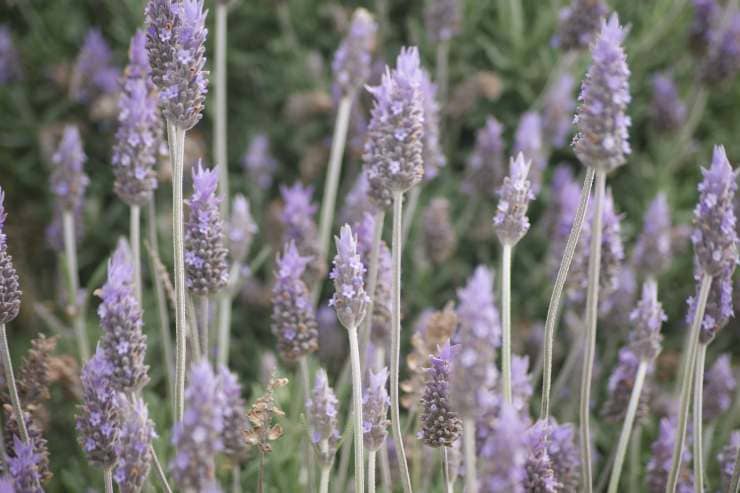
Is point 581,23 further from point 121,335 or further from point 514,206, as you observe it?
point 121,335

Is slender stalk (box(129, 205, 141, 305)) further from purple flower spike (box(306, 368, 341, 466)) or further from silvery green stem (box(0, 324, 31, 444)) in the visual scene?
purple flower spike (box(306, 368, 341, 466))

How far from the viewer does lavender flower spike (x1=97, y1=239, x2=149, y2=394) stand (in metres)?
1.49

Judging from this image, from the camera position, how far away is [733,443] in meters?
1.86

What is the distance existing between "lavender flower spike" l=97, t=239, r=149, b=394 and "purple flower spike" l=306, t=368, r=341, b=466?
0.99 feet

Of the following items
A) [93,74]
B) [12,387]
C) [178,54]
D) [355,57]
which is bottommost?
[12,387]

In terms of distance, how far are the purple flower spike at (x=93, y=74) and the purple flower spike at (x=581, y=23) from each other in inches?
55.7

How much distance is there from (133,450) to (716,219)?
102cm

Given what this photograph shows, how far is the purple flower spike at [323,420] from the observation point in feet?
5.07

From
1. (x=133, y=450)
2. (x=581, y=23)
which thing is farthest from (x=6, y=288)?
(x=581, y=23)

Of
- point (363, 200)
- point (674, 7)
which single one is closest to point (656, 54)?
point (674, 7)

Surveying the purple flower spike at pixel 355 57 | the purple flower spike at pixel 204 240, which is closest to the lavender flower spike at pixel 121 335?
the purple flower spike at pixel 204 240

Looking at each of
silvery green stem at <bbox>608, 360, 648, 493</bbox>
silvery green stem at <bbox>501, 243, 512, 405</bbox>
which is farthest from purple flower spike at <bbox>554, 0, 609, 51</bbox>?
silvery green stem at <bbox>501, 243, 512, 405</bbox>

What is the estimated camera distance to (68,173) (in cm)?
222

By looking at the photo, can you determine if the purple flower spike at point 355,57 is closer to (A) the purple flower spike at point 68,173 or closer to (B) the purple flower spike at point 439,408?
(A) the purple flower spike at point 68,173
